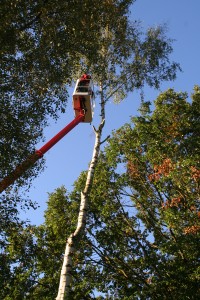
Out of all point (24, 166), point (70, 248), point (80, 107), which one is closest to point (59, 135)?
point (80, 107)

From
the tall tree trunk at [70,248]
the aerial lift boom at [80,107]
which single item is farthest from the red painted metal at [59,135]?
the tall tree trunk at [70,248]

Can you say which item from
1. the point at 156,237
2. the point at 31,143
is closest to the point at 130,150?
the point at 156,237

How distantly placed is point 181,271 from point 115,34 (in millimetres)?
10397

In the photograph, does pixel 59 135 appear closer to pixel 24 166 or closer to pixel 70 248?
pixel 24 166

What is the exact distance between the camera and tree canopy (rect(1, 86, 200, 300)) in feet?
40.4

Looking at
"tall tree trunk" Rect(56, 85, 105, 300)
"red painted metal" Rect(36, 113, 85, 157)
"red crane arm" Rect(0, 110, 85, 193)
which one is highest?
"red painted metal" Rect(36, 113, 85, 157)

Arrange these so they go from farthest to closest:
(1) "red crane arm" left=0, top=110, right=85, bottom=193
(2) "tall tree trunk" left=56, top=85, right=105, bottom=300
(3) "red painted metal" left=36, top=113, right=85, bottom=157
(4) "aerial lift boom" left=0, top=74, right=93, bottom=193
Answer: (4) "aerial lift boom" left=0, top=74, right=93, bottom=193, (3) "red painted metal" left=36, top=113, right=85, bottom=157, (1) "red crane arm" left=0, top=110, right=85, bottom=193, (2) "tall tree trunk" left=56, top=85, right=105, bottom=300

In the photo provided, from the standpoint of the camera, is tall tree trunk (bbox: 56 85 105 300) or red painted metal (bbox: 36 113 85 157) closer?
tall tree trunk (bbox: 56 85 105 300)

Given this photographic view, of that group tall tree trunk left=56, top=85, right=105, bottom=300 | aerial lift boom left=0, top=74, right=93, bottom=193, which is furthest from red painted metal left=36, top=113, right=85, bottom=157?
tall tree trunk left=56, top=85, right=105, bottom=300

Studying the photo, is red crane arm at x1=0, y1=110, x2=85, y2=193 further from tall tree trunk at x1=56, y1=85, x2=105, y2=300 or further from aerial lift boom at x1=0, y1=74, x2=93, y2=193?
tall tree trunk at x1=56, y1=85, x2=105, y2=300

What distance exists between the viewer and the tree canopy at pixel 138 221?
12.3 m

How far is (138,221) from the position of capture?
15461 millimetres

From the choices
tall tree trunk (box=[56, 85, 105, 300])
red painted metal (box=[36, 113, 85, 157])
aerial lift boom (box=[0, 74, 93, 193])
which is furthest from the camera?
aerial lift boom (box=[0, 74, 93, 193])

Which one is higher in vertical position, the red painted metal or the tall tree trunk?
the red painted metal
